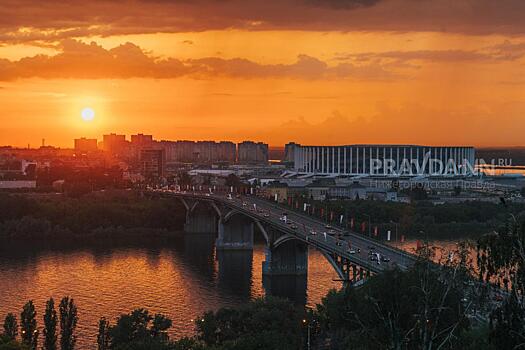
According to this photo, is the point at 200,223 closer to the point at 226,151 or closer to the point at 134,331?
the point at 134,331

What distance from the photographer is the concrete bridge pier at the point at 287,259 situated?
30188mm

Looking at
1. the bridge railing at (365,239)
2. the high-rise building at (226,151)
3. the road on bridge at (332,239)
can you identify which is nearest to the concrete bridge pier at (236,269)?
the road on bridge at (332,239)

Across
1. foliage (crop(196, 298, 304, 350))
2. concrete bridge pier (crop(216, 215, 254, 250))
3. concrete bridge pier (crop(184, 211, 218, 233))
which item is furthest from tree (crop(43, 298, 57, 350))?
concrete bridge pier (crop(184, 211, 218, 233))

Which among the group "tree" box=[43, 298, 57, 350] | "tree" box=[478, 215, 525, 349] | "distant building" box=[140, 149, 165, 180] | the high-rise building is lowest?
"tree" box=[43, 298, 57, 350]

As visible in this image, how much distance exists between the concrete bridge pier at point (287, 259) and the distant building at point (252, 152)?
107 m

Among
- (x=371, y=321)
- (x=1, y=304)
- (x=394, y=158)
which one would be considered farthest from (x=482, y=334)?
(x=394, y=158)

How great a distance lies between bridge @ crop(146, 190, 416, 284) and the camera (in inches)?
925

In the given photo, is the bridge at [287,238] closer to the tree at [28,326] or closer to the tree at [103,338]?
the tree at [103,338]

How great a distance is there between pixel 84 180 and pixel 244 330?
4742cm

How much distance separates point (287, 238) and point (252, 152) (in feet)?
362

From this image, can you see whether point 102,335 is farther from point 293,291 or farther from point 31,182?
point 31,182

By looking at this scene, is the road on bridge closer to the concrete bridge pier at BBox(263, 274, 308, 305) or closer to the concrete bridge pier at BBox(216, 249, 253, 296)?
the concrete bridge pier at BBox(263, 274, 308, 305)

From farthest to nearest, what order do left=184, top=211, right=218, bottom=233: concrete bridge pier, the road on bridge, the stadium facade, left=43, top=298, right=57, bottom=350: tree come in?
the stadium facade, left=184, top=211, right=218, bottom=233: concrete bridge pier, the road on bridge, left=43, top=298, right=57, bottom=350: tree

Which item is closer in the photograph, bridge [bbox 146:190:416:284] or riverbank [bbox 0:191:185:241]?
bridge [bbox 146:190:416:284]
